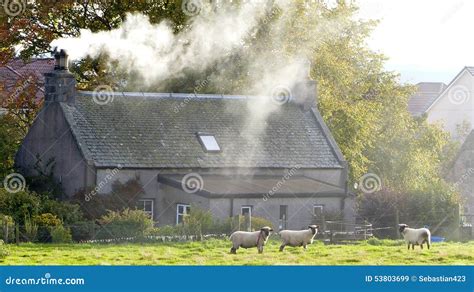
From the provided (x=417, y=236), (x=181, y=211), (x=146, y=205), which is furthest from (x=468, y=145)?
(x=417, y=236)

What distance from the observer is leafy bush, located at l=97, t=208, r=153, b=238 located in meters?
41.7

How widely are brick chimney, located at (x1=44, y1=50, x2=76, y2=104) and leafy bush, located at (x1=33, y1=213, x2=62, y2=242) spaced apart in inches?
351

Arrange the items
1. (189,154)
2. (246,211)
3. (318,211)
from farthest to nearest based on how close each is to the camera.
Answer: (189,154)
(318,211)
(246,211)

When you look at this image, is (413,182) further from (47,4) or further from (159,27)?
(47,4)

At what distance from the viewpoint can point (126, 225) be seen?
138ft

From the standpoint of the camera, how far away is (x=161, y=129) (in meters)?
48.6

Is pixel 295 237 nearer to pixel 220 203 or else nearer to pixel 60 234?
pixel 220 203

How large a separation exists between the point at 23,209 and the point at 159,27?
17057 mm

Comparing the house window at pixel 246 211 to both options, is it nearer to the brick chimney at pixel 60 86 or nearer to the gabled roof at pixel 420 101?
the brick chimney at pixel 60 86

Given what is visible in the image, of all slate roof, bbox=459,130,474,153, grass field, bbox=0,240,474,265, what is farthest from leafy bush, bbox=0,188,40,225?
slate roof, bbox=459,130,474,153

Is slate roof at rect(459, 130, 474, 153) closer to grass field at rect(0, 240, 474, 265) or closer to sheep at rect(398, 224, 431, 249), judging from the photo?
grass field at rect(0, 240, 474, 265)

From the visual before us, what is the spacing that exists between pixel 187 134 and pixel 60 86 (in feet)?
21.2
